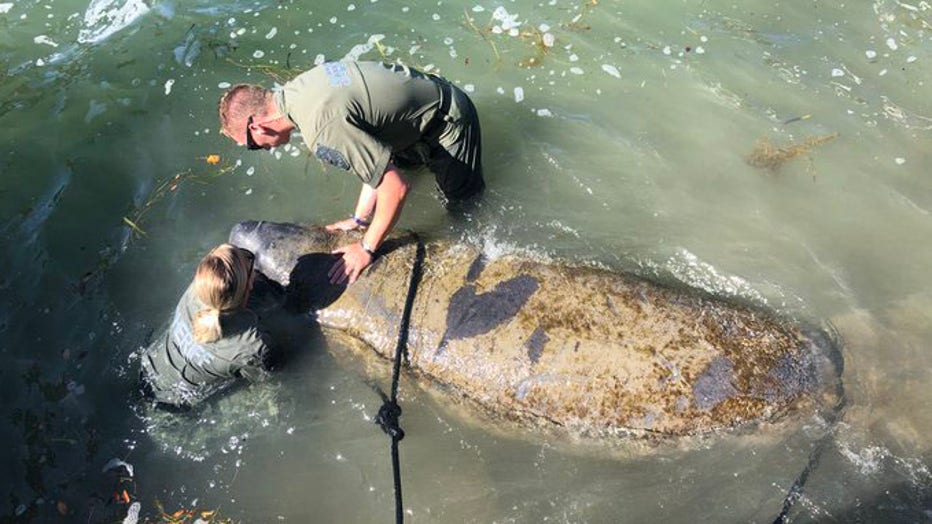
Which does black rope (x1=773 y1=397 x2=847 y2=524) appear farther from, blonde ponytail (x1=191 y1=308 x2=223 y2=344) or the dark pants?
blonde ponytail (x1=191 y1=308 x2=223 y2=344)

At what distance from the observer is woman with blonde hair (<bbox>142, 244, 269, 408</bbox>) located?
13.3ft

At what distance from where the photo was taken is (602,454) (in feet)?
14.8

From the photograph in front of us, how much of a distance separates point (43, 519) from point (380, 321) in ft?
8.79

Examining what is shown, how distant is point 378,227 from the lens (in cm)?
464

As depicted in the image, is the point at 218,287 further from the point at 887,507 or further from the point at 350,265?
the point at 887,507

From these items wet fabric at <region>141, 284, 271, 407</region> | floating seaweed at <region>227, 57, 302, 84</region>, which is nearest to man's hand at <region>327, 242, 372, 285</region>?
wet fabric at <region>141, 284, 271, 407</region>

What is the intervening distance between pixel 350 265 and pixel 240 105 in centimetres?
135

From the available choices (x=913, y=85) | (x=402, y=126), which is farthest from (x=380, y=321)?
(x=913, y=85)

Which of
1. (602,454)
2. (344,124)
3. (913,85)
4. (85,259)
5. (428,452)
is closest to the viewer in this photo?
(344,124)

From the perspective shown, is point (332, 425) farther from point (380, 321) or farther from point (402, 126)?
point (402, 126)

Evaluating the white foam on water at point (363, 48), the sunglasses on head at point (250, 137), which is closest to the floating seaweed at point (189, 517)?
the sunglasses on head at point (250, 137)

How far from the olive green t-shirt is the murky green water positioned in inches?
57.3

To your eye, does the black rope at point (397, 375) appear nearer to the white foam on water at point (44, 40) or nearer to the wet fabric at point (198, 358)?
the wet fabric at point (198, 358)

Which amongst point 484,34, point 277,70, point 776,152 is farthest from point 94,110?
point 776,152
